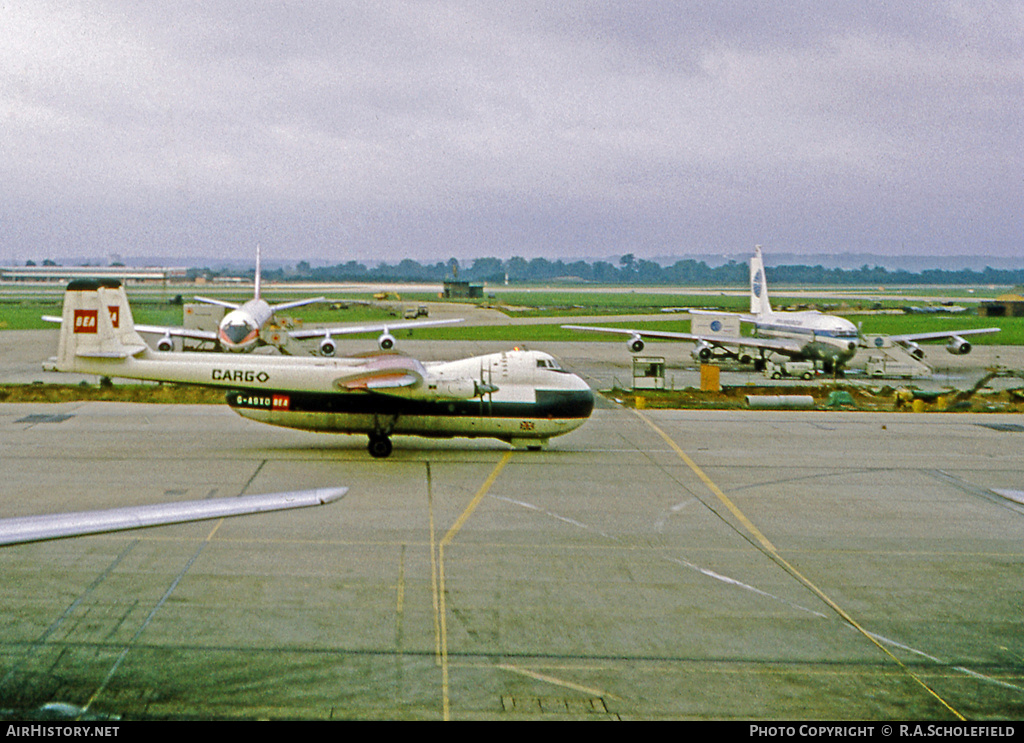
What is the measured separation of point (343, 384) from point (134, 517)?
16610mm

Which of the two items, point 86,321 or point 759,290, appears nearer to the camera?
point 86,321

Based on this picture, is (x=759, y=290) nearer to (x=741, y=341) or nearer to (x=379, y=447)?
(x=741, y=341)

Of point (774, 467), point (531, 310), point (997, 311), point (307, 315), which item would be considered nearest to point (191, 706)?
point (774, 467)

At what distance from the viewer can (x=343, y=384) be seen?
26578mm

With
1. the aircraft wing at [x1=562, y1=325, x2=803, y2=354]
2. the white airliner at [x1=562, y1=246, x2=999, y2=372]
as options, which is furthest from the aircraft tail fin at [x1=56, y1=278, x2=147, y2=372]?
the aircraft wing at [x1=562, y1=325, x2=803, y2=354]

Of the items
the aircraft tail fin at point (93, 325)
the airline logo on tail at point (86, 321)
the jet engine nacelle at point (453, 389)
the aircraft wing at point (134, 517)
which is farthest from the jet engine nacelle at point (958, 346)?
the aircraft wing at point (134, 517)

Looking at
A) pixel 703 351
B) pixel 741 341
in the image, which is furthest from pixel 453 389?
pixel 703 351

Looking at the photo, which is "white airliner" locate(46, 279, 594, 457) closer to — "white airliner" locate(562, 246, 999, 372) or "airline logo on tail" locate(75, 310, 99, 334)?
"airline logo on tail" locate(75, 310, 99, 334)

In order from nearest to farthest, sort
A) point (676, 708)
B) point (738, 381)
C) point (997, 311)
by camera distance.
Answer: point (676, 708) < point (738, 381) < point (997, 311)

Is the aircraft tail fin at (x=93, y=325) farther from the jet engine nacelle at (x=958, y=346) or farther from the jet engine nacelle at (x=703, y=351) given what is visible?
the jet engine nacelle at (x=958, y=346)

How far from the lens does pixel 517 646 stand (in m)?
13.2
